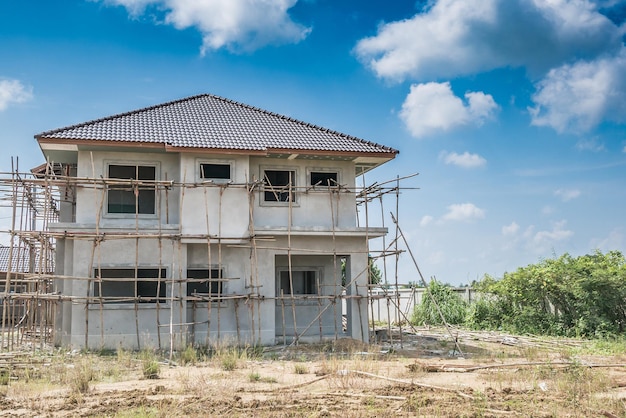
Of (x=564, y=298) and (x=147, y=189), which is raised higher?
(x=147, y=189)

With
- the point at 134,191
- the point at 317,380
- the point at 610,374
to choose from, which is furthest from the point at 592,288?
the point at 134,191

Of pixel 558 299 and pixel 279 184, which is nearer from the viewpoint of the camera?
pixel 279 184

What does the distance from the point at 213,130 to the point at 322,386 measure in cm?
1036

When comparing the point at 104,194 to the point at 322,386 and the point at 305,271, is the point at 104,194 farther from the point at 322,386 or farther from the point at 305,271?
the point at 322,386

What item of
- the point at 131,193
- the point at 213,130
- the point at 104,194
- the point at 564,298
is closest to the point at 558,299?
the point at 564,298

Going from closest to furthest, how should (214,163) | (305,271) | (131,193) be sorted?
(214,163) < (131,193) < (305,271)

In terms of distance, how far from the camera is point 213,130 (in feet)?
66.7

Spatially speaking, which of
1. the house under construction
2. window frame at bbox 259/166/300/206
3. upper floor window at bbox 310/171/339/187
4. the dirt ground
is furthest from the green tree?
window frame at bbox 259/166/300/206

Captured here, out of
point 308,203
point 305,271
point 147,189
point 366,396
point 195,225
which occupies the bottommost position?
point 366,396

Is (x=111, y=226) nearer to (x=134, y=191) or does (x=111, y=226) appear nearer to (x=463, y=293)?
(x=134, y=191)

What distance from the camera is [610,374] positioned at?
44.2 ft

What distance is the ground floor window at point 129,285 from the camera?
696 inches

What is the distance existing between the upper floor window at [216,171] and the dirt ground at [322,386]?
5.32 meters

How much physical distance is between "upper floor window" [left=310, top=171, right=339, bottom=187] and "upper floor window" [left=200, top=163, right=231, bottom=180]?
8.64 ft
